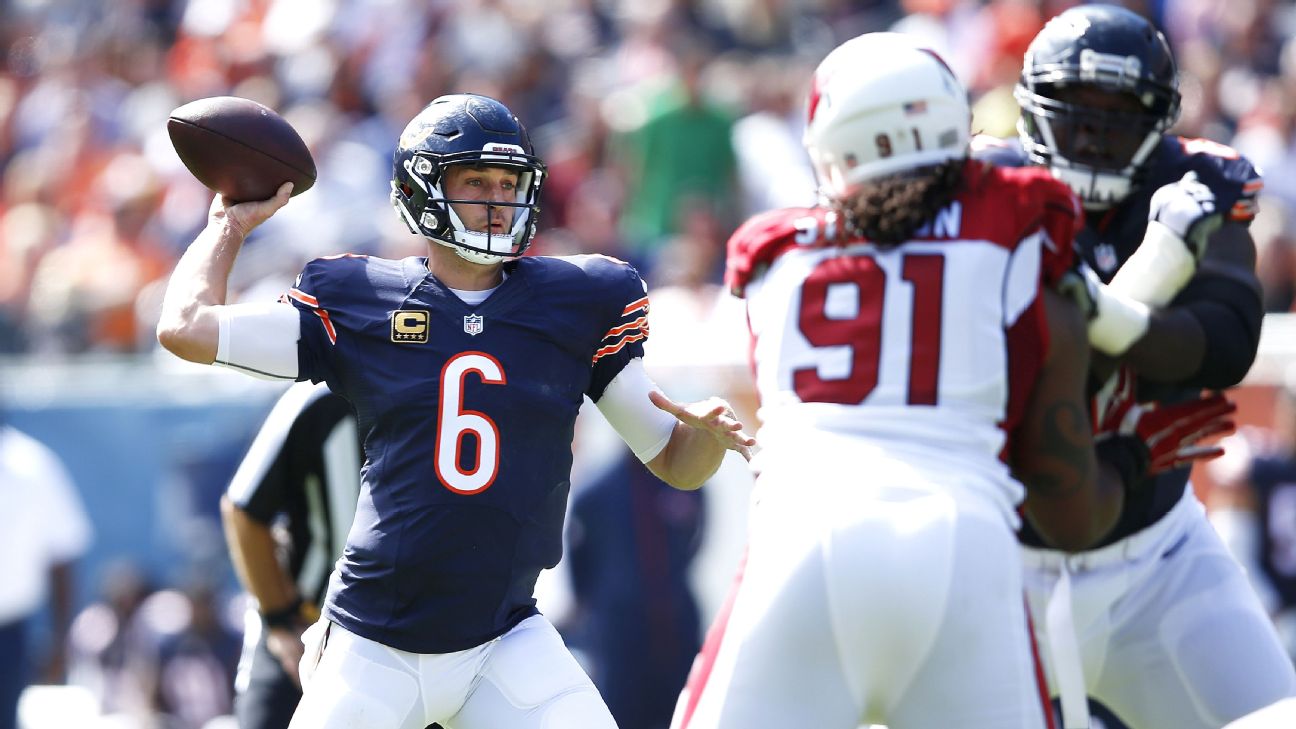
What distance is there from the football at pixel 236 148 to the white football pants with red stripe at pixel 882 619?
142 centimetres

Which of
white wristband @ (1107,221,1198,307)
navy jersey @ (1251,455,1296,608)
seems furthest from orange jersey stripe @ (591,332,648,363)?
navy jersey @ (1251,455,1296,608)

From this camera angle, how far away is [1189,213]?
12.7 ft

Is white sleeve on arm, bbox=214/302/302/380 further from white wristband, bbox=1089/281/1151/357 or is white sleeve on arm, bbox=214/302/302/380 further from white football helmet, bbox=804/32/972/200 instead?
white wristband, bbox=1089/281/1151/357

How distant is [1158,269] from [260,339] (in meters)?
1.90

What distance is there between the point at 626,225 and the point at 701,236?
3.03ft

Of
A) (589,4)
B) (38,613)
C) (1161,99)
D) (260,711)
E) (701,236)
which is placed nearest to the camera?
(1161,99)

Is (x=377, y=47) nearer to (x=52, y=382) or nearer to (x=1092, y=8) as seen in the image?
(x=52, y=382)

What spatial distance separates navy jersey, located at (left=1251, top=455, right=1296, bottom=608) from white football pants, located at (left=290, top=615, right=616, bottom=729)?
398 cm

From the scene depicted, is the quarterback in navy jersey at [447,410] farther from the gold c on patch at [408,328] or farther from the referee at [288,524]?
the referee at [288,524]

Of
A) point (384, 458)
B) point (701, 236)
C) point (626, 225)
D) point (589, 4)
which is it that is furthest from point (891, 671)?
point (589, 4)

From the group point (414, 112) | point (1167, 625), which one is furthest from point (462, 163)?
point (414, 112)

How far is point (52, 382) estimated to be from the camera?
854 cm

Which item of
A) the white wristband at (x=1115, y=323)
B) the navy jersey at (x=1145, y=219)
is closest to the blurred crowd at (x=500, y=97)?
the navy jersey at (x=1145, y=219)

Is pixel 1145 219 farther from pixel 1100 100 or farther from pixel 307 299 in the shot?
pixel 307 299
